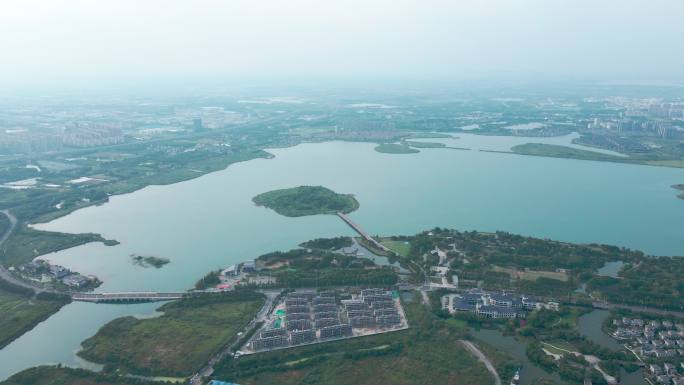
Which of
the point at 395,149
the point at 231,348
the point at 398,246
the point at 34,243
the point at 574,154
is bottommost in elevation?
the point at 231,348

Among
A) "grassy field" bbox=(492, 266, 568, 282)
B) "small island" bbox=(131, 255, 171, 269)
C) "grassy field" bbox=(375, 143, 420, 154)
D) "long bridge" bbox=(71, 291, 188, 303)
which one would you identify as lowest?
"long bridge" bbox=(71, 291, 188, 303)

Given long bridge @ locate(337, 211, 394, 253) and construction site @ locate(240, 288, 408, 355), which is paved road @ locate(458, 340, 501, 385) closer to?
construction site @ locate(240, 288, 408, 355)

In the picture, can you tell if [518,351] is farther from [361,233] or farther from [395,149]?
[395,149]

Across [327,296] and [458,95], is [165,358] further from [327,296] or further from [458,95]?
[458,95]

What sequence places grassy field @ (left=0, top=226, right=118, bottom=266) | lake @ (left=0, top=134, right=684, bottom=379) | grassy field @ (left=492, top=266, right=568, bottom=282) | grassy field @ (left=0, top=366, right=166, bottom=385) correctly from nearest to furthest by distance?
→ grassy field @ (left=0, top=366, right=166, bottom=385)
grassy field @ (left=492, top=266, right=568, bottom=282)
lake @ (left=0, top=134, right=684, bottom=379)
grassy field @ (left=0, top=226, right=118, bottom=266)

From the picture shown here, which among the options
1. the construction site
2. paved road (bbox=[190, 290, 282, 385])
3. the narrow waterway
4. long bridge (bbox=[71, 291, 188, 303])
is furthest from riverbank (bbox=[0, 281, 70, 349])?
the narrow waterway

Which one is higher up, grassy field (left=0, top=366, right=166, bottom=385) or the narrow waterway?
the narrow waterway

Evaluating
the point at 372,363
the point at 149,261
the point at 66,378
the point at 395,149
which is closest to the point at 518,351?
the point at 372,363
